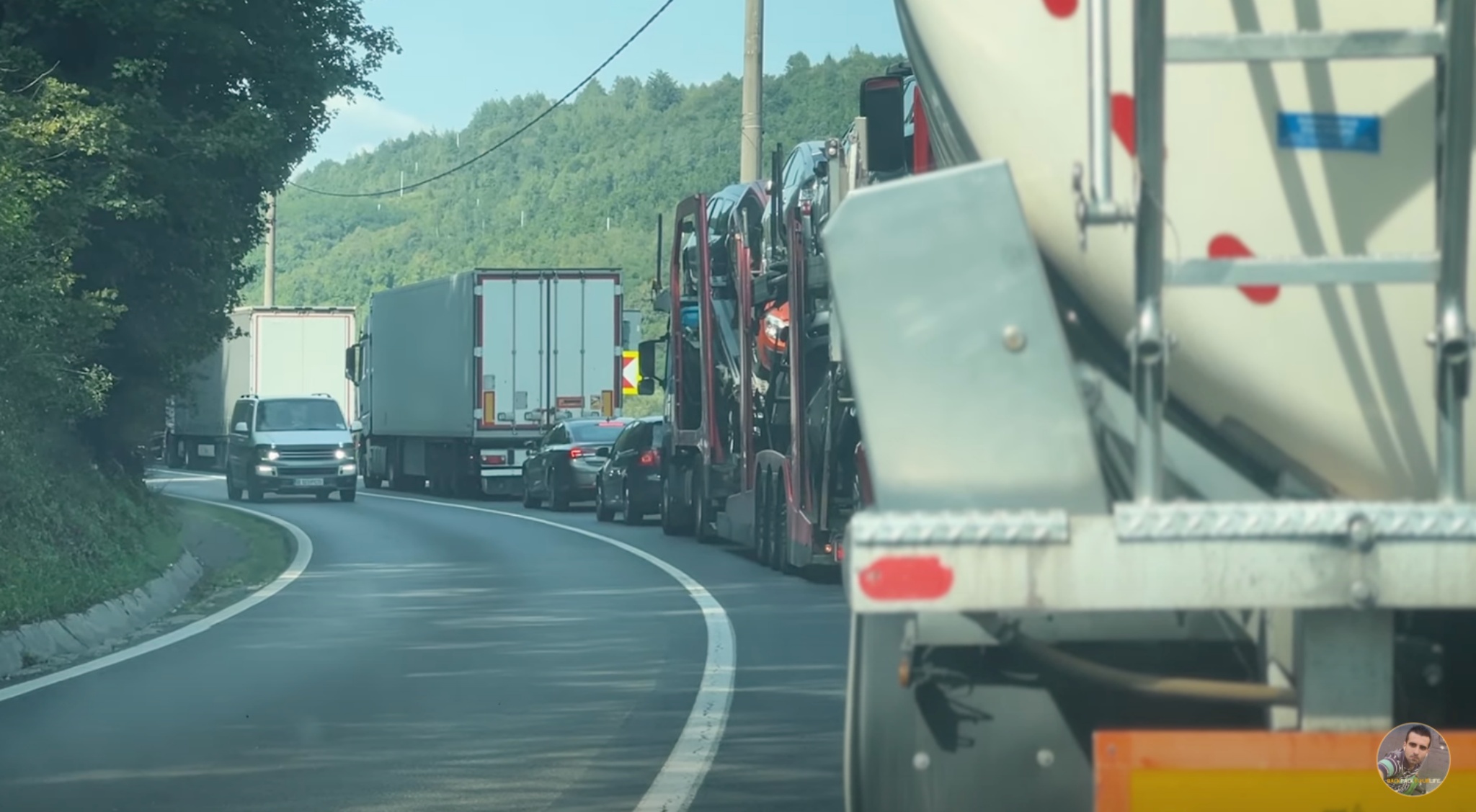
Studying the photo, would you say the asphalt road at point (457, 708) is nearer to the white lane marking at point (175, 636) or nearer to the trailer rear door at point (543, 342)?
the white lane marking at point (175, 636)

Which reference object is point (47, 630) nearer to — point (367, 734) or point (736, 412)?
point (367, 734)

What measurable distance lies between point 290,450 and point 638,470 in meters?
13.2

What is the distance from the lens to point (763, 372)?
69.4 ft

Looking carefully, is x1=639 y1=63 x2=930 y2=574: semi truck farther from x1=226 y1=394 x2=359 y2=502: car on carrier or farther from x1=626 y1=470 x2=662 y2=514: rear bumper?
x1=226 y1=394 x2=359 y2=502: car on carrier

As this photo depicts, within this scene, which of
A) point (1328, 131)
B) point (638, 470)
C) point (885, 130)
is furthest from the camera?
point (638, 470)

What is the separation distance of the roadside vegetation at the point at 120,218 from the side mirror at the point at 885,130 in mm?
9827

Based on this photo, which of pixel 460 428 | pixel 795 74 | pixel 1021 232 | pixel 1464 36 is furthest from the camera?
pixel 795 74

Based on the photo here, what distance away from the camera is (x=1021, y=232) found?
14.5ft

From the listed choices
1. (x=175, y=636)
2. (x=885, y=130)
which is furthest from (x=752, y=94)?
(x=885, y=130)

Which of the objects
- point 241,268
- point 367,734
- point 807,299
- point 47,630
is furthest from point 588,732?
point 241,268

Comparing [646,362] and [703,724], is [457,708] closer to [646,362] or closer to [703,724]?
[703,724]

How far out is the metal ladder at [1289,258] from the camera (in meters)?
4.14

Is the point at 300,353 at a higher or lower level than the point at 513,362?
higher

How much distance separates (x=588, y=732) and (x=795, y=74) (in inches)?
5184
